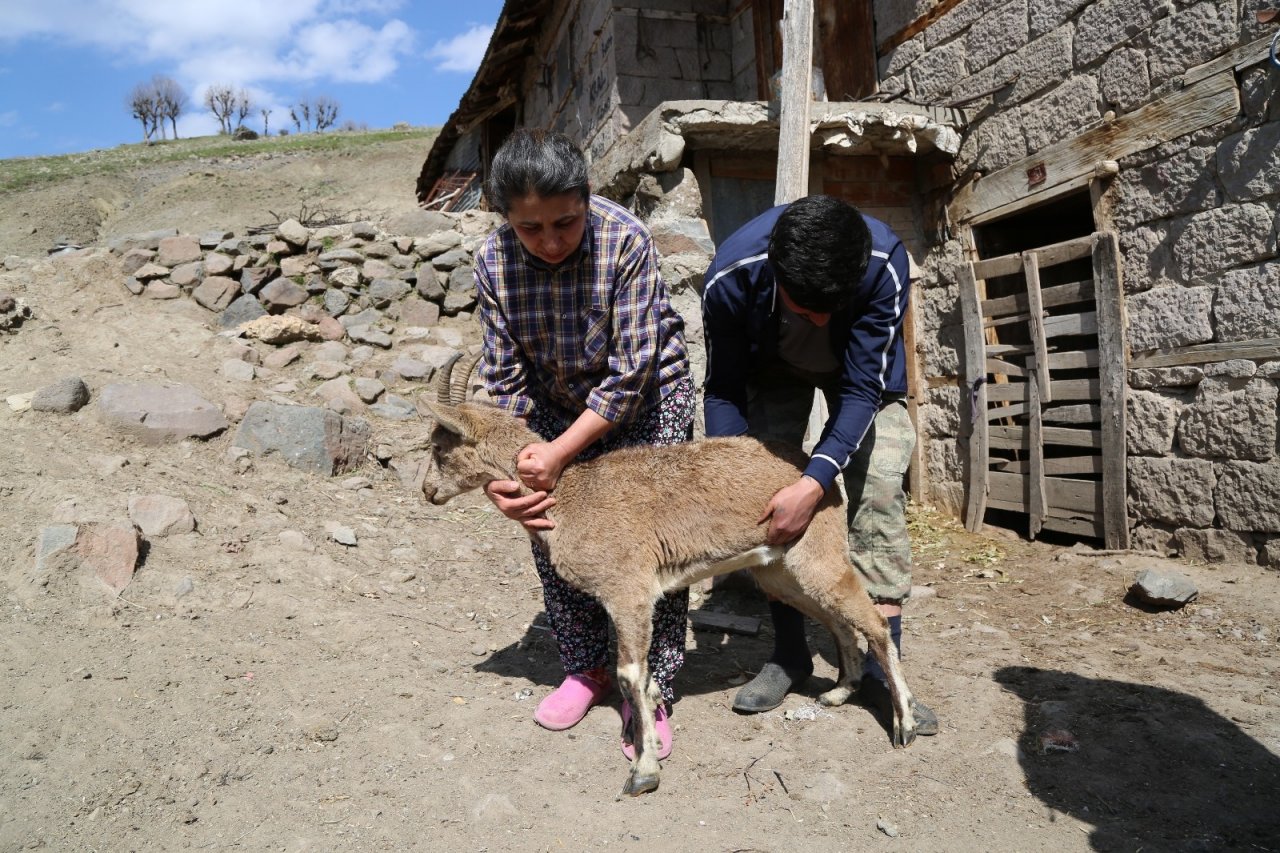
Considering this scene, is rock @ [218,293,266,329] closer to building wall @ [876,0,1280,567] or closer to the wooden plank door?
the wooden plank door

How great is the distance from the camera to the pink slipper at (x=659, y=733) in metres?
3.40

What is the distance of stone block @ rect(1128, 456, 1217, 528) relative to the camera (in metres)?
5.64

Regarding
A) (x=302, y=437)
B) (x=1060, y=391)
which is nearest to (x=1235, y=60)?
(x=1060, y=391)

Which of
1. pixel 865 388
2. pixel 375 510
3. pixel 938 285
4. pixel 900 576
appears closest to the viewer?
pixel 865 388

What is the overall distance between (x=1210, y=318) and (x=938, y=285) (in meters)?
2.49

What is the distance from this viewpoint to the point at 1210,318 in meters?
5.53

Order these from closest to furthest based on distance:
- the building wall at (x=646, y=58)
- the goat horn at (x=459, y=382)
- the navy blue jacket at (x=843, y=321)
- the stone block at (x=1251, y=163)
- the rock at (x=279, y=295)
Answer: the navy blue jacket at (x=843, y=321)
the goat horn at (x=459, y=382)
the stone block at (x=1251, y=163)
the building wall at (x=646, y=58)
the rock at (x=279, y=295)

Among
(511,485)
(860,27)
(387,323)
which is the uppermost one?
(860,27)

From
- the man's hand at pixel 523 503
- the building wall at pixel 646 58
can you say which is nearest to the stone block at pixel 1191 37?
the building wall at pixel 646 58

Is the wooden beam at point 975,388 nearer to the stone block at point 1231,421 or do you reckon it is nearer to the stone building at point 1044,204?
the stone building at point 1044,204

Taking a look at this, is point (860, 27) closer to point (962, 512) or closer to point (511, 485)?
point (962, 512)

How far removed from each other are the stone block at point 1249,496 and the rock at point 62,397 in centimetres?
832

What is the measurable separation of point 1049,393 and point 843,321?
4.24 metres

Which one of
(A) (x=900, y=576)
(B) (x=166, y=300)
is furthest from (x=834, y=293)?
(B) (x=166, y=300)
